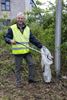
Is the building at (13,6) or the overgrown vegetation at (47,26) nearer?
the overgrown vegetation at (47,26)

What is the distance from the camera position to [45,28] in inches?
374

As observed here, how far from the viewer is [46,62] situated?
770 cm

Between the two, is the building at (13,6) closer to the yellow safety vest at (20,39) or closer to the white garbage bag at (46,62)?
the white garbage bag at (46,62)

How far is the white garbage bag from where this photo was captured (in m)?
7.71

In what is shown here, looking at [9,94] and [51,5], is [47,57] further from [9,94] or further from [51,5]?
[51,5]

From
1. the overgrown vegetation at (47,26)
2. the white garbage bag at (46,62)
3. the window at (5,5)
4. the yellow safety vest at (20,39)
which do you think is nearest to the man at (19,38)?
the yellow safety vest at (20,39)

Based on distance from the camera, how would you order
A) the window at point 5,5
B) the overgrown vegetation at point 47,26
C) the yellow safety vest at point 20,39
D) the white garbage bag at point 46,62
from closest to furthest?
the yellow safety vest at point 20,39, the white garbage bag at point 46,62, the overgrown vegetation at point 47,26, the window at point 5,5

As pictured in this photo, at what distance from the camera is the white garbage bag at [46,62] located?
771cm

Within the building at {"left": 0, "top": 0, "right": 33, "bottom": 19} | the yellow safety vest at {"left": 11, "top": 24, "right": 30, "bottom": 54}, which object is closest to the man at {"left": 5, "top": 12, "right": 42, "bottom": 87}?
the yellow safety vest at {"left": 11, "top": 24, "right": 30, "bottom": 54}

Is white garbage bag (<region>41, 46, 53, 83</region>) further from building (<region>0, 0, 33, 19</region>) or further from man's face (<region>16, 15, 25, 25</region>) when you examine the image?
building (<region>0, 0, 33, 19</region>)

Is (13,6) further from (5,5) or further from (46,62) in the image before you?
(46,62)

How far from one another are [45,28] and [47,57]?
197 cm

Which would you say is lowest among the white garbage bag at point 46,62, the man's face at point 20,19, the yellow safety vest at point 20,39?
the white garbage bag at point 46,62

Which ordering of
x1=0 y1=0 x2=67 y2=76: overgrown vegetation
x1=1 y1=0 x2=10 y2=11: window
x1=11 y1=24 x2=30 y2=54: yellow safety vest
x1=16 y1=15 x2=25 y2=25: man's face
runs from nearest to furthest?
1. x1=16 y1=15 x2=25 y2=25: man's face
2. x1=11 y1=24 x2=30 y2=54: yellow safety vest
3. x1=0 y1=0 x2=67 y2=76: overgrown vegetation
4. x1=1 y1=0 x2=10 y2=11: window
